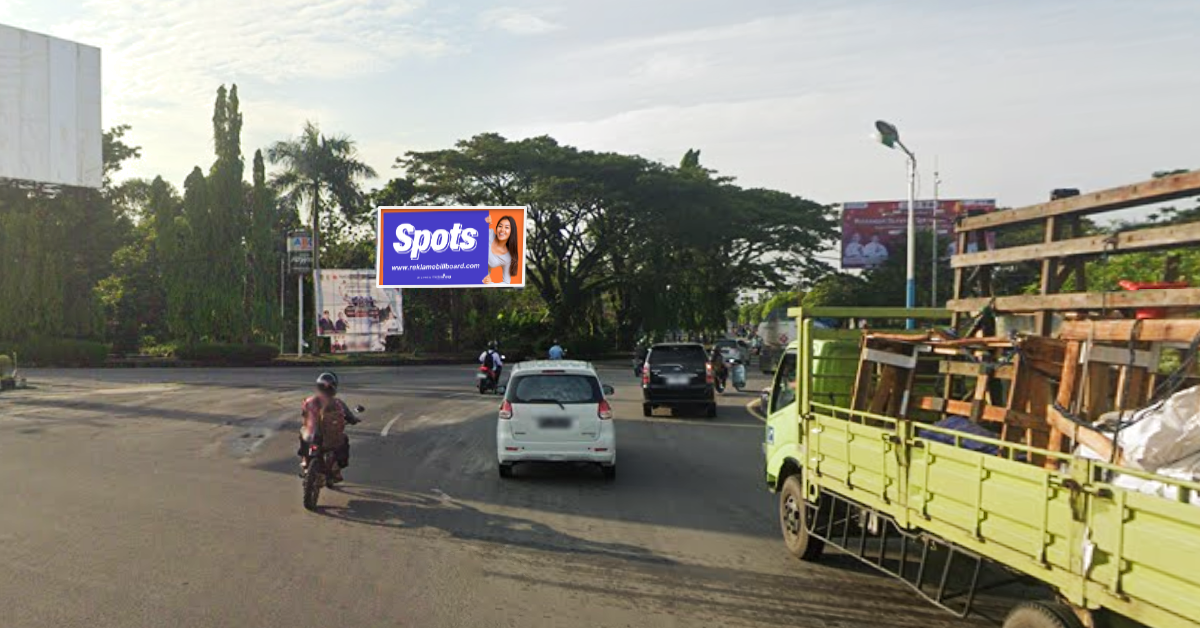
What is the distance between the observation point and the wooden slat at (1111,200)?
512 cm

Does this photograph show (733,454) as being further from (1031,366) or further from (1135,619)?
(1135,619)

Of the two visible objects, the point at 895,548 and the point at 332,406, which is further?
the point at 332,406

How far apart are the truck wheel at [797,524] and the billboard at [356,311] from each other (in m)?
41.8

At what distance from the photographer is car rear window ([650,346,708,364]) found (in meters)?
22.2

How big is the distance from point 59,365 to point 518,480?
138ft

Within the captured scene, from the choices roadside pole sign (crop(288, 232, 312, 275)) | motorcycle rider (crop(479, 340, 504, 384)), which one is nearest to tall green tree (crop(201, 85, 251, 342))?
roadside pole sign (crop(288, 232, 312, 275))

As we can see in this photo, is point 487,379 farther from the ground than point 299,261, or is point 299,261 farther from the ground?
point 299,261

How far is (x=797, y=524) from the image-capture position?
8383 millimetres

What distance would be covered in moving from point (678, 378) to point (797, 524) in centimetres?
Answer: 1350

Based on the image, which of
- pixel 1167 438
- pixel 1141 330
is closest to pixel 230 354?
pixel 1141 330

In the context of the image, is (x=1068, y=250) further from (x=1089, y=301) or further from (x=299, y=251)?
(x=299, y=251)

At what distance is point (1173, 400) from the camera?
4.77 metres

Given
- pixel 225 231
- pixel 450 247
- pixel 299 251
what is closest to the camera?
pixel 450 247

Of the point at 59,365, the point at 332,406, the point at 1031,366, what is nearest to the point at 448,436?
the point at 332,406
